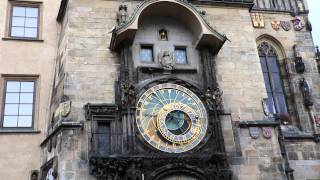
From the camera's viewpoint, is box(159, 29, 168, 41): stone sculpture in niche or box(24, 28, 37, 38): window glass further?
box(24, 28, 37, 38): window glass

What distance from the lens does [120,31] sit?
43.1 ft

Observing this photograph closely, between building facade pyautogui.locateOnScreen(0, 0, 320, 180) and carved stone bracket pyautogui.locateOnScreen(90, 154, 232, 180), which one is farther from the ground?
building facade pyautogui.locateOnScreen(0, 0, 320, 180)

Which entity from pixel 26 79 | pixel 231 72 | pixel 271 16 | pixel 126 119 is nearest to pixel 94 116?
pixel 126 119

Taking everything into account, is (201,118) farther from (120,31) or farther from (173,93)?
(120,31)

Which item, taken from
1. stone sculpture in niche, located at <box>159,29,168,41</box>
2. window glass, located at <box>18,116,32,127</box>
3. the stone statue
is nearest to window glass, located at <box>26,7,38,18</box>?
window glass, located at <box>18,116,32,127</box>

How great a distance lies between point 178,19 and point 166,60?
177 cm

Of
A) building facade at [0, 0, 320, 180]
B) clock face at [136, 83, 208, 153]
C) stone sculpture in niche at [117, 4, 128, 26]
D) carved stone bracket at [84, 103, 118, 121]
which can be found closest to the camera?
building facade at [0, 0, 320, 180]

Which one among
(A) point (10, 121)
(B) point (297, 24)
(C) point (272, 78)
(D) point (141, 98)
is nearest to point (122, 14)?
(D) point (141, 98)

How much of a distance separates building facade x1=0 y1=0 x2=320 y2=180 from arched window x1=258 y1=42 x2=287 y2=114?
19 cm

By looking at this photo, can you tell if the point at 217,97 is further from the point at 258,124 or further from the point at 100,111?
the point at 100,111

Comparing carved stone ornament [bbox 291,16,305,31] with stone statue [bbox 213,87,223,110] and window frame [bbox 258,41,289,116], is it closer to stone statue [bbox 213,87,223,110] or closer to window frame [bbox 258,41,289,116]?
window frame [bbox 258,41,289,116]

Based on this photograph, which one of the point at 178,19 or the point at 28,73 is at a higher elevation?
the point at 178,19

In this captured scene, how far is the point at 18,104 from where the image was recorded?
14570 millimetres

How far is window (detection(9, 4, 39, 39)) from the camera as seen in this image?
615 inches
